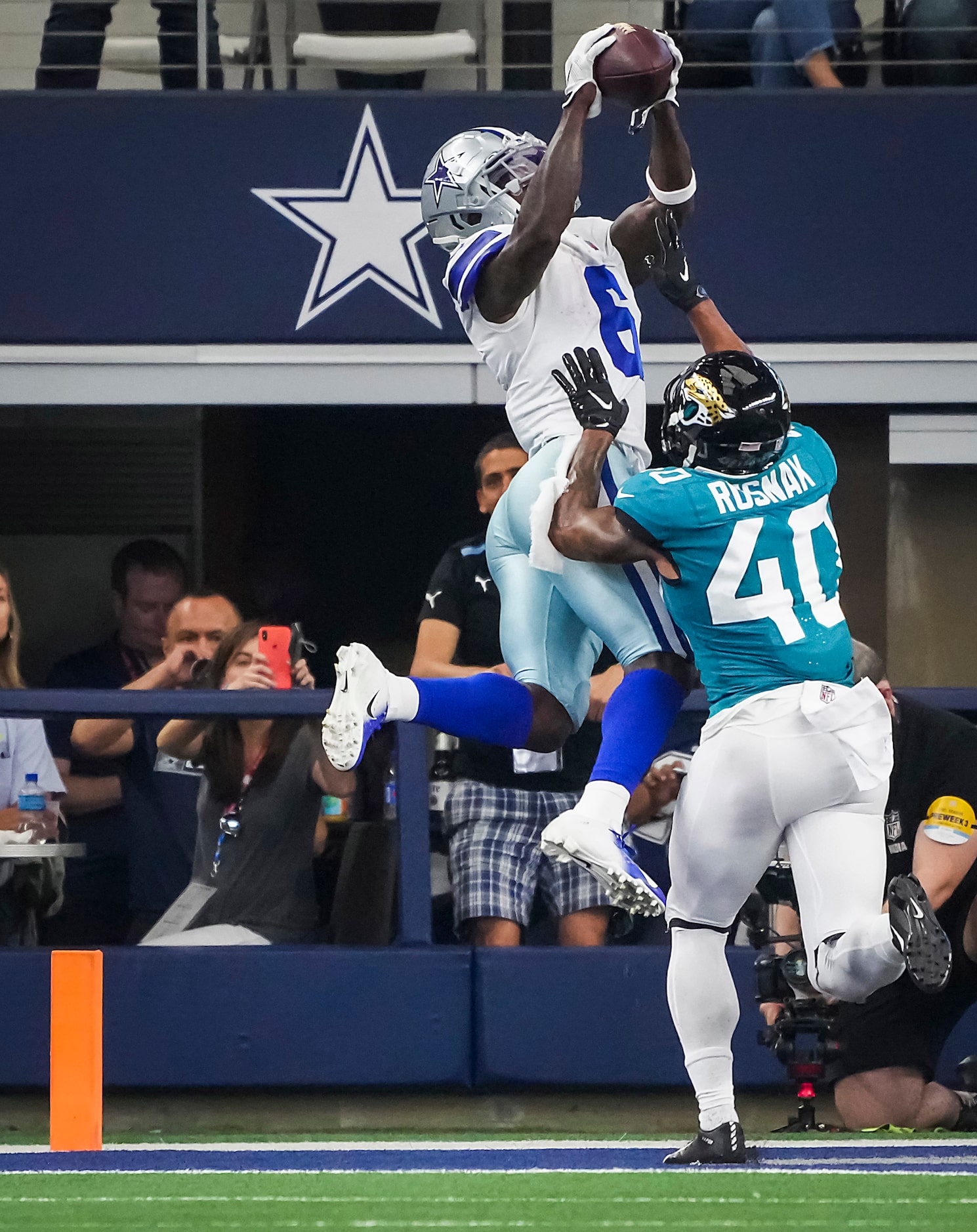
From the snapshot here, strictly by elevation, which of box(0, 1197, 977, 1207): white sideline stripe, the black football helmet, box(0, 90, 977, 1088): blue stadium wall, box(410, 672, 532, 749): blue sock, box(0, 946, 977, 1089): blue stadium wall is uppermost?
box(0, 90, 977, 1088): blue stadium wall

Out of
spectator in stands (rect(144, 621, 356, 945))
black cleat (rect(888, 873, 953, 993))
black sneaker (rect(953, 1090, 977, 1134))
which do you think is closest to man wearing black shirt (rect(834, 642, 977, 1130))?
black sneaker (rect(953, 1090, 977, 1134))

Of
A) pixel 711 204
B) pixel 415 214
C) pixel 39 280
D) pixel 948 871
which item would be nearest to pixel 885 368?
pixel 711 204

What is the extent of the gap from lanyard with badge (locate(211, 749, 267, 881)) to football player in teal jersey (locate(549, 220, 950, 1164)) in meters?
1.92

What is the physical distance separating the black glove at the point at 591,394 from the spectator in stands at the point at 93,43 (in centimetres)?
404

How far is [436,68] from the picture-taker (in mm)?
8672

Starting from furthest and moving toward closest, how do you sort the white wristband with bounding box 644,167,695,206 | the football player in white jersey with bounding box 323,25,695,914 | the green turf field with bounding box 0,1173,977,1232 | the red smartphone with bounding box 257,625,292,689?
1. the red smartphone with bounding box 257,625,292,689
2. the white wristband with bounding box 644,167,695,206
3. the football player in white jersey with bounding box 323,25,695,914
4. the green turf field with bounding box 0,1173,977,1232

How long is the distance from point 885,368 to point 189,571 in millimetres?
3731

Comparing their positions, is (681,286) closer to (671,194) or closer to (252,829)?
(671,194)

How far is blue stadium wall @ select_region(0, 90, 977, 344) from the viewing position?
27.9ft

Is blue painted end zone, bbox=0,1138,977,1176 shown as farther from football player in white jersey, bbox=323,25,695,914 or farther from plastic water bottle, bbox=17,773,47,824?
plastic water bottle, bbox=17,773,47,824

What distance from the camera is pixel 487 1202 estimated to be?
14.6 ft

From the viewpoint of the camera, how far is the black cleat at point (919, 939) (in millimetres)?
4598

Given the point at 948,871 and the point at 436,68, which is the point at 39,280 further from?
the point at 948,871

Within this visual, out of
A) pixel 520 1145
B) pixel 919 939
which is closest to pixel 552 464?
pixel 919 939
